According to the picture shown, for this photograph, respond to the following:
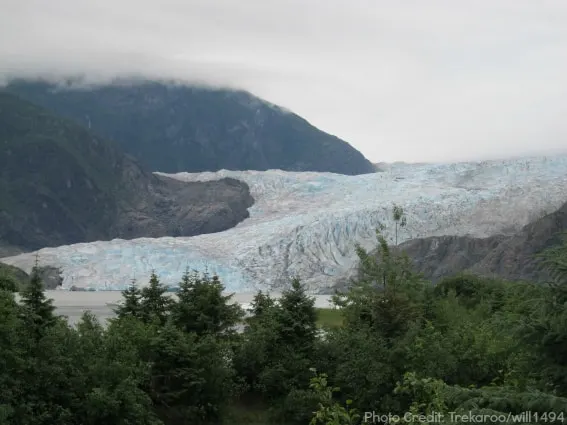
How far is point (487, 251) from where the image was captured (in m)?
55.4

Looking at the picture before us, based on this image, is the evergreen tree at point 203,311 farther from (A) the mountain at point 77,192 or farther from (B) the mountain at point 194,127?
(B) the mountain at point 194,127

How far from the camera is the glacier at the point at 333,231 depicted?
51656 millimetres

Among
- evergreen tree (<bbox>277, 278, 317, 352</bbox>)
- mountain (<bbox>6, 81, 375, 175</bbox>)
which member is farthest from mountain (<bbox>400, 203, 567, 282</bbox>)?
mountain (<bbox>6, 81, 375, 175</bbox>)

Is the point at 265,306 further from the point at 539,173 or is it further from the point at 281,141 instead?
the point at 281,141

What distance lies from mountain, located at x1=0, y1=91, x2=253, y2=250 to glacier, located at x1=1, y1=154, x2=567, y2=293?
103 feet

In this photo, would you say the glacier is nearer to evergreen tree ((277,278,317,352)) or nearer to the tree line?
evergreen tree ((277,278,317,352))

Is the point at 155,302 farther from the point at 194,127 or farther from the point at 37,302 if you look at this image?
the point at 194,127

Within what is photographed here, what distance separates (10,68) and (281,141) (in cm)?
6424

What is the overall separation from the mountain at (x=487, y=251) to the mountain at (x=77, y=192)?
124 feet

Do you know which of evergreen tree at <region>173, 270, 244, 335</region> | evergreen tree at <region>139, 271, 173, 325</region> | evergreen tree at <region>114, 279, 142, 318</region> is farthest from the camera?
evergreen tree at <region>139, 271, 173, 325</region>

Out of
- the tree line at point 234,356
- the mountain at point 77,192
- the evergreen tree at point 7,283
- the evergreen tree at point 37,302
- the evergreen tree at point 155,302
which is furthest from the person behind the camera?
the mountain at point 77,192

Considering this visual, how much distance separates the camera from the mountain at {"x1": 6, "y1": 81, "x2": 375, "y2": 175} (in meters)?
144

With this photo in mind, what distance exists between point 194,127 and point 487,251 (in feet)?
344

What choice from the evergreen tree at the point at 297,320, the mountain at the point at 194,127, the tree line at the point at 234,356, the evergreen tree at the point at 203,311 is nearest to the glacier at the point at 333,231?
the evergreen tree at the point at 203,311
